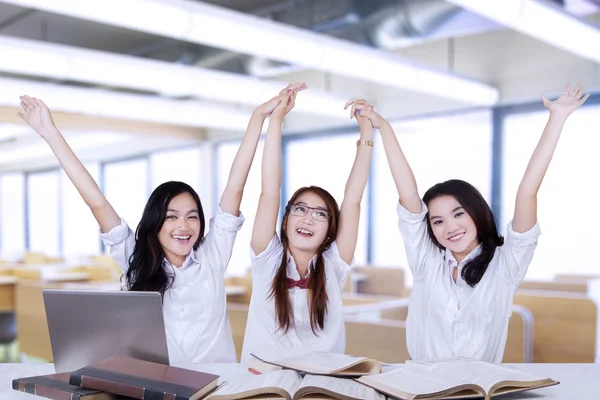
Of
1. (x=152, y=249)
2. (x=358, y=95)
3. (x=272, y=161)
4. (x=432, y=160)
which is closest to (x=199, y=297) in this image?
(x=152, y=249)

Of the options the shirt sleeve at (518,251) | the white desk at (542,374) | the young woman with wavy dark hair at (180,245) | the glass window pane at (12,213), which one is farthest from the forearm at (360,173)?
the glass window pane at (12,213)

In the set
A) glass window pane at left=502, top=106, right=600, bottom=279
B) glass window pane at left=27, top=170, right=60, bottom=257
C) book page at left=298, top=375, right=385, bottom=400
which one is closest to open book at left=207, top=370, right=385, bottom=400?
book page at left=298, top=375, right=385, bottom=400

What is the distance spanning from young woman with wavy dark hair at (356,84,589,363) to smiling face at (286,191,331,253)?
0.30m

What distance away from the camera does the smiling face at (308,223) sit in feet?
7.30

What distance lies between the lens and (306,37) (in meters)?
4.04

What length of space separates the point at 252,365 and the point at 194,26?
8.01 feet

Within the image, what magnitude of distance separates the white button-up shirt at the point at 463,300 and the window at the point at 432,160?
13.7 feet

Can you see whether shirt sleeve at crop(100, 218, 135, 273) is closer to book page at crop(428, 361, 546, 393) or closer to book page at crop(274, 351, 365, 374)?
book page at crop(274, 351, 365, 374)

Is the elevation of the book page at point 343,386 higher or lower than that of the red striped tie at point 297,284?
lower

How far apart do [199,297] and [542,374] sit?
122 cm

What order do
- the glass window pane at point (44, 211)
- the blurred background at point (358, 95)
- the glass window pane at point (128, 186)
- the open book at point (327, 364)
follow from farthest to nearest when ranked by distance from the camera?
the glass window pane at point (44, 211)
the glass window pane at point (128, 186)
the blurred background at point (358, 95)
the open book at point (327, 364)

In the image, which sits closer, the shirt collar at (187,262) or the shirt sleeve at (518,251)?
the shirt sleeve at (518,251)

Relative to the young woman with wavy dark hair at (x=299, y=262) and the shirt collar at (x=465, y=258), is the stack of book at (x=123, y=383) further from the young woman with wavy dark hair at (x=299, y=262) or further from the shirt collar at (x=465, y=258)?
the shirt collar at (x=465, y=258)

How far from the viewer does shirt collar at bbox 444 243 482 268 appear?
2.18 m
